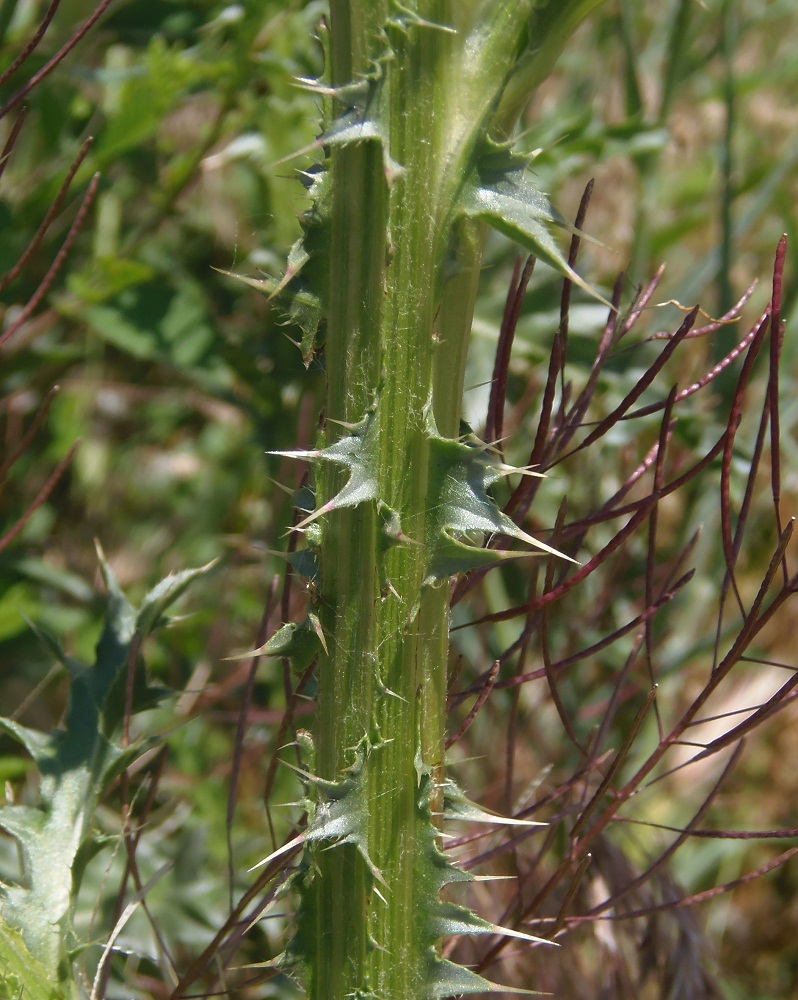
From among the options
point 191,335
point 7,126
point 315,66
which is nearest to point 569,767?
point 191,335

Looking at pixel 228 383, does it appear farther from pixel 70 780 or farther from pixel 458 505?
pixel 458 505

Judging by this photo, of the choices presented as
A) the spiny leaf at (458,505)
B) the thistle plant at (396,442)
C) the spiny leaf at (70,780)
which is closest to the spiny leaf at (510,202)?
the thistle plant at (396,442)

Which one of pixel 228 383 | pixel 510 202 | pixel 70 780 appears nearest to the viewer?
pixel 510 202

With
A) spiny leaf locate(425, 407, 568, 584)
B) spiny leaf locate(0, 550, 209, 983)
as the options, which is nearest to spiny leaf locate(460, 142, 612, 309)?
spiny leaf locate(425, 407, 568, 584)

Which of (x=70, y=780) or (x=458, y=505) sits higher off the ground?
(x=458, y=505)

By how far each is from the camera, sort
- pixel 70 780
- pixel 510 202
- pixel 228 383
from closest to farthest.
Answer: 1. pixel 510 202
2. pixel 70 780
3. pixel 228 383

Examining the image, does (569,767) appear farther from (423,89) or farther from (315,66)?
(423,89)

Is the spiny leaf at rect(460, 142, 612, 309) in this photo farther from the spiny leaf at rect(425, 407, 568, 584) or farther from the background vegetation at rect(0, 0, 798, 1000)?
the background vegetation at rect(0, 0, 798, 1000)

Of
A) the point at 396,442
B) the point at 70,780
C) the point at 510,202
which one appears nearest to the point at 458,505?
the point at 396,442

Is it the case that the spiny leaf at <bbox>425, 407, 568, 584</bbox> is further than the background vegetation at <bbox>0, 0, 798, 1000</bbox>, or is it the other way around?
the background vegetation at <bbox>0, 0, 798, 1000</bbox>

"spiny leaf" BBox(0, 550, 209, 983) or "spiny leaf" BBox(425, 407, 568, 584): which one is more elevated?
"spiny leaf" BBox(425, 407, 568, 584)
